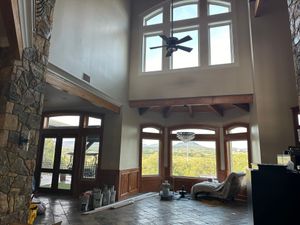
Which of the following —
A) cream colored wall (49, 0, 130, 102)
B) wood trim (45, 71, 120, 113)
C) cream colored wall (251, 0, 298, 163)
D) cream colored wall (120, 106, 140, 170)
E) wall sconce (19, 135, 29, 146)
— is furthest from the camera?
cream colored wall (120, 106, 140, 170)

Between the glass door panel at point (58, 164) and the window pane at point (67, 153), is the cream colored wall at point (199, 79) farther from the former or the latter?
the glass door panel at point (58, 164)

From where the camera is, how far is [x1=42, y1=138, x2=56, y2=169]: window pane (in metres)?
8.36

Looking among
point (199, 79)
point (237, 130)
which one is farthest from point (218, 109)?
point (199, 79)

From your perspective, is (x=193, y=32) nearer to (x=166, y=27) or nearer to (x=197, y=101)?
(x=166, y=27)

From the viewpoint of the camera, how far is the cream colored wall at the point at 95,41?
5.01 metres

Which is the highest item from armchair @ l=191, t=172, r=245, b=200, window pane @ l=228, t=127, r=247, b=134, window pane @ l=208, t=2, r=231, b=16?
window pane @ l=208, t=2, r=231, b=16

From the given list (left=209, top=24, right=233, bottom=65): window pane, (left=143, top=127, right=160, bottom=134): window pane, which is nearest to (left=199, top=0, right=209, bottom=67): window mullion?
(left=209, top=24, right=233, bottom=65): window pane

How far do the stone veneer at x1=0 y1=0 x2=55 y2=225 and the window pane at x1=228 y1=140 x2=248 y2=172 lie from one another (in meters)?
6.93

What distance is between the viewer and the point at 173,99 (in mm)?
7848

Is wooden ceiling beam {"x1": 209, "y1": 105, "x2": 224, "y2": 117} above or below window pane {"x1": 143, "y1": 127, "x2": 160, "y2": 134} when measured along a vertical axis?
above

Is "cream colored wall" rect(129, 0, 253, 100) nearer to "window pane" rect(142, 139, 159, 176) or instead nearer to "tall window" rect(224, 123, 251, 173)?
"tall window" rect(224, 123, 251, 173)

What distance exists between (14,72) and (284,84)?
255 inches

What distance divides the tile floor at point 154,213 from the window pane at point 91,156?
3.44ft

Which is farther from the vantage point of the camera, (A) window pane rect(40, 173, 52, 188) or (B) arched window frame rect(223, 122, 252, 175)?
(A) window pane rect(40, 173, 52, 188)
